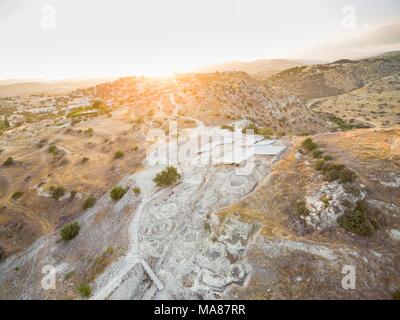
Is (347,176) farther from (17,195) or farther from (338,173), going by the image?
(17,195)

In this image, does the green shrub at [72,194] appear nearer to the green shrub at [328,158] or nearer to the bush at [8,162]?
the bush at [8,162]

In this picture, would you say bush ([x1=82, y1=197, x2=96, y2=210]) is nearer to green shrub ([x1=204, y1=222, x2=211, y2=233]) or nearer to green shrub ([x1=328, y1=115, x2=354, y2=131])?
green shrub ([x1=204, y1=222, x2=211, y2=233])

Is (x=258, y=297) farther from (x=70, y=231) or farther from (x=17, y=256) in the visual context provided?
(x=17, y=256)

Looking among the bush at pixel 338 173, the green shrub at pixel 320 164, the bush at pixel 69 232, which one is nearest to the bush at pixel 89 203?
the bush at pixel 69 232

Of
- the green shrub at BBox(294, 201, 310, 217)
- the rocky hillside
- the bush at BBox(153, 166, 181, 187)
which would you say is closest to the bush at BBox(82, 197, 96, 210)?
the bush at BBox(153, 166, 181, 187)

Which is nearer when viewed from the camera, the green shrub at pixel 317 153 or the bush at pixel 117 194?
the green shrub at pixel 317 153
